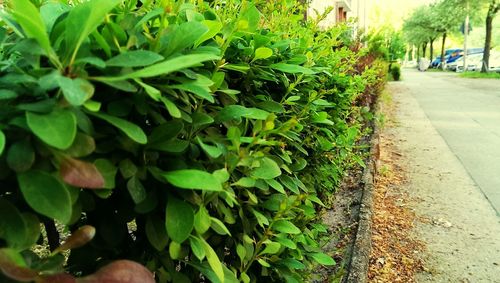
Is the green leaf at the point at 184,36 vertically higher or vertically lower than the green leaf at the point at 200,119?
higher

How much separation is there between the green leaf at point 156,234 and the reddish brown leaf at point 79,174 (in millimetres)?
284

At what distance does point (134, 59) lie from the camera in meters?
0.82

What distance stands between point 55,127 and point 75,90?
69mm

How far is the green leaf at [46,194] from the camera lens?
72 centimetres

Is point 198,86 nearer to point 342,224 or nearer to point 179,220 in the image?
point 179,220

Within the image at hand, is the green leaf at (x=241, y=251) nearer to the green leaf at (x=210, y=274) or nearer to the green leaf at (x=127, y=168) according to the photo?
the green leaf at (x=210, y=274)

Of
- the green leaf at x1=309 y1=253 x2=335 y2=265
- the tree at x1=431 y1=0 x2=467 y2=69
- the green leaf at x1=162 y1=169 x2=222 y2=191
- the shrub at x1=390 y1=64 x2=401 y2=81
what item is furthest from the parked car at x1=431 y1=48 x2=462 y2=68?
the green leaf at x1=162 y1=169 x2=222 y2=191

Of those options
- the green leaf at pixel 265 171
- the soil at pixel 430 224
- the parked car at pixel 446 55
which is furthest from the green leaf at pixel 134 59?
the parked car at pixel 446 55

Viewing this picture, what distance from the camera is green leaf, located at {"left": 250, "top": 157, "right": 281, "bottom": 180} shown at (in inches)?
47.9

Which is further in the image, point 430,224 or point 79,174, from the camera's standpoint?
A: point 430,224

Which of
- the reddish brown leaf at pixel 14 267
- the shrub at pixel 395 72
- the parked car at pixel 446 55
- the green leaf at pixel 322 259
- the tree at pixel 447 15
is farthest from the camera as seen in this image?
the parked car at pixel 446 55

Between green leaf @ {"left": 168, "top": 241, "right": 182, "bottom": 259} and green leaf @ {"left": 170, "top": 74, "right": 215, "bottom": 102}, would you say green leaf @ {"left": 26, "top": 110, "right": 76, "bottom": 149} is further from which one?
green leaf @ {"left": 168, "top": 241, "right": 182, "bottom": 259}

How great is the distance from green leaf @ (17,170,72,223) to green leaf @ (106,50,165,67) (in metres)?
0.24

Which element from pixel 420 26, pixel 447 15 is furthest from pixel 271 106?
pixel 420 26
